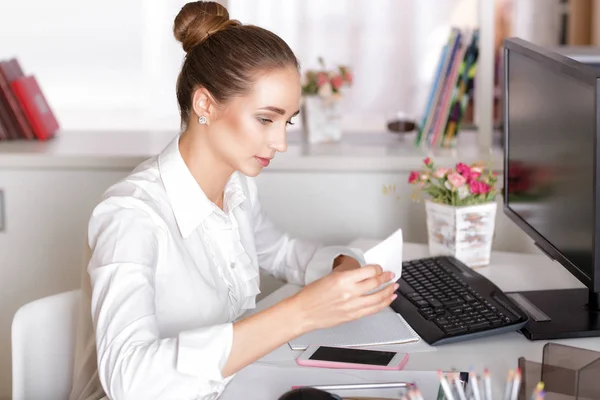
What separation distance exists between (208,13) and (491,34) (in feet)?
3.89

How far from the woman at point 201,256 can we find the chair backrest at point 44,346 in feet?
0.19

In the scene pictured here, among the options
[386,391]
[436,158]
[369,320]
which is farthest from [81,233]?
[386,391]

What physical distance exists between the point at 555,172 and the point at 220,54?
25.3 inches

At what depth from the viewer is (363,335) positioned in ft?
5.14

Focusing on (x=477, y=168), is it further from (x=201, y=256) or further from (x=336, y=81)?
(x=336, y=81)

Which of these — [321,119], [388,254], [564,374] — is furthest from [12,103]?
[564,374]

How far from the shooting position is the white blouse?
4.17ft

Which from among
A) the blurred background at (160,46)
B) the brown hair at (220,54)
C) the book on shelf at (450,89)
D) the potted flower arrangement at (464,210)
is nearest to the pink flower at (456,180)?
the potted flower arrangement at (464,210)

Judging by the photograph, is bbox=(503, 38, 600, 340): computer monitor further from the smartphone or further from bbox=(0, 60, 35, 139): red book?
bbox=(0, 60, 35, 139): red book

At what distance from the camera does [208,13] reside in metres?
1.70

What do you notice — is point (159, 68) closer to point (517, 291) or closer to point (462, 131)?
point (462, 131)

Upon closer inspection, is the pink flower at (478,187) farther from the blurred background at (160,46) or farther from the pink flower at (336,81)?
the blurred background at (160,46)

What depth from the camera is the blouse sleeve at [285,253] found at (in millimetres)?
1972

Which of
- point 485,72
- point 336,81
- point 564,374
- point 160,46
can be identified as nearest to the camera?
point 564,374
